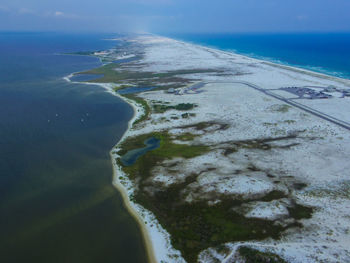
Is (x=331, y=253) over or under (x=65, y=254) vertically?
over

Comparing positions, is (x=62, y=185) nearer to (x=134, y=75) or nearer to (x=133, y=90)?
(x=133, y=90)

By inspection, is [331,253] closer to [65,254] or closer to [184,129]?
[65,254]

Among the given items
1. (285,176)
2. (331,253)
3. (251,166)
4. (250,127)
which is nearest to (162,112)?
(250,127)

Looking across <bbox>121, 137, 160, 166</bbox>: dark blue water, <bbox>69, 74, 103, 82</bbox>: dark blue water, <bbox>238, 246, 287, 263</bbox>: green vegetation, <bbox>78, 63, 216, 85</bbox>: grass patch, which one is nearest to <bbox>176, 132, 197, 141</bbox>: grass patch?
<bbox>121, 137, 160, 166</bbox>: dark blue water

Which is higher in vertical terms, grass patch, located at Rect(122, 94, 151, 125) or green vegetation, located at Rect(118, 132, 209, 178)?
grass patch, located at Rect(122, 94, 151, 125)

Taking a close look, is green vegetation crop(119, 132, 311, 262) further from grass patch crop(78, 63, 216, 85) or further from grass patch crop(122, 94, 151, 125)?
grass patch crop(78, 63, 216, 85)
